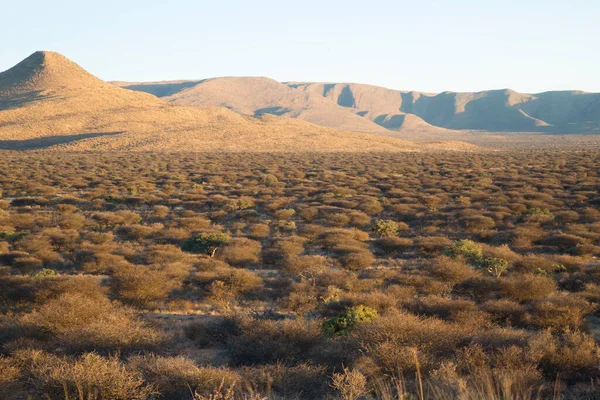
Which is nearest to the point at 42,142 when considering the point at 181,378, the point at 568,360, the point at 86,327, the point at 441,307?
the point at 86,327

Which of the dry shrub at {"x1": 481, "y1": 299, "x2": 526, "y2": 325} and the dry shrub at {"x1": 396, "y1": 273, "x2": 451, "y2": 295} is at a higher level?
the dry shrub at {"x1": 481, "y1": 299, "x2": 526, "y2": 325}

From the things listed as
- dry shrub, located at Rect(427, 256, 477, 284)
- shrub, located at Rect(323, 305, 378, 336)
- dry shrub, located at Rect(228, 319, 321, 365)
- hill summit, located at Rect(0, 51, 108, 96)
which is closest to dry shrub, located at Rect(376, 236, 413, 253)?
dry shrub, located at Rect(427, 256, 477, 284)

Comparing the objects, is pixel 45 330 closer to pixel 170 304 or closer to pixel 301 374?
pixel 170 304

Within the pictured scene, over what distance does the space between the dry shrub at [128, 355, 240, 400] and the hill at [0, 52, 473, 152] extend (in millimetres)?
72910

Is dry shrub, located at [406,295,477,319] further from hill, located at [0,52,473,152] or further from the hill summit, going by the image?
the hill summit

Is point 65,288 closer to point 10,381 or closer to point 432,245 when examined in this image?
point 10,381

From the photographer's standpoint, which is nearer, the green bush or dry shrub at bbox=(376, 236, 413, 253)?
dry shrub at bbox=(376, 236, 413, 253)

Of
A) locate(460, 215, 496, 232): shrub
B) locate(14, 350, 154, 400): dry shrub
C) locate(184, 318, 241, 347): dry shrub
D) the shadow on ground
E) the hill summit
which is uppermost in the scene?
the hill summit

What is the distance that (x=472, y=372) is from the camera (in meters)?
5.48

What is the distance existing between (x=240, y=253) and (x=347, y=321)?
6.58m

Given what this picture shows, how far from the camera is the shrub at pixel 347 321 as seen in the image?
276 inches

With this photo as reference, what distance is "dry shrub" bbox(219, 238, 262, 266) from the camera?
1302cm

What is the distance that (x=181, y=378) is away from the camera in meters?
5.32

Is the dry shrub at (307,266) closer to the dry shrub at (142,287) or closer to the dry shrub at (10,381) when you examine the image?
the dry shrub at (142,287)
